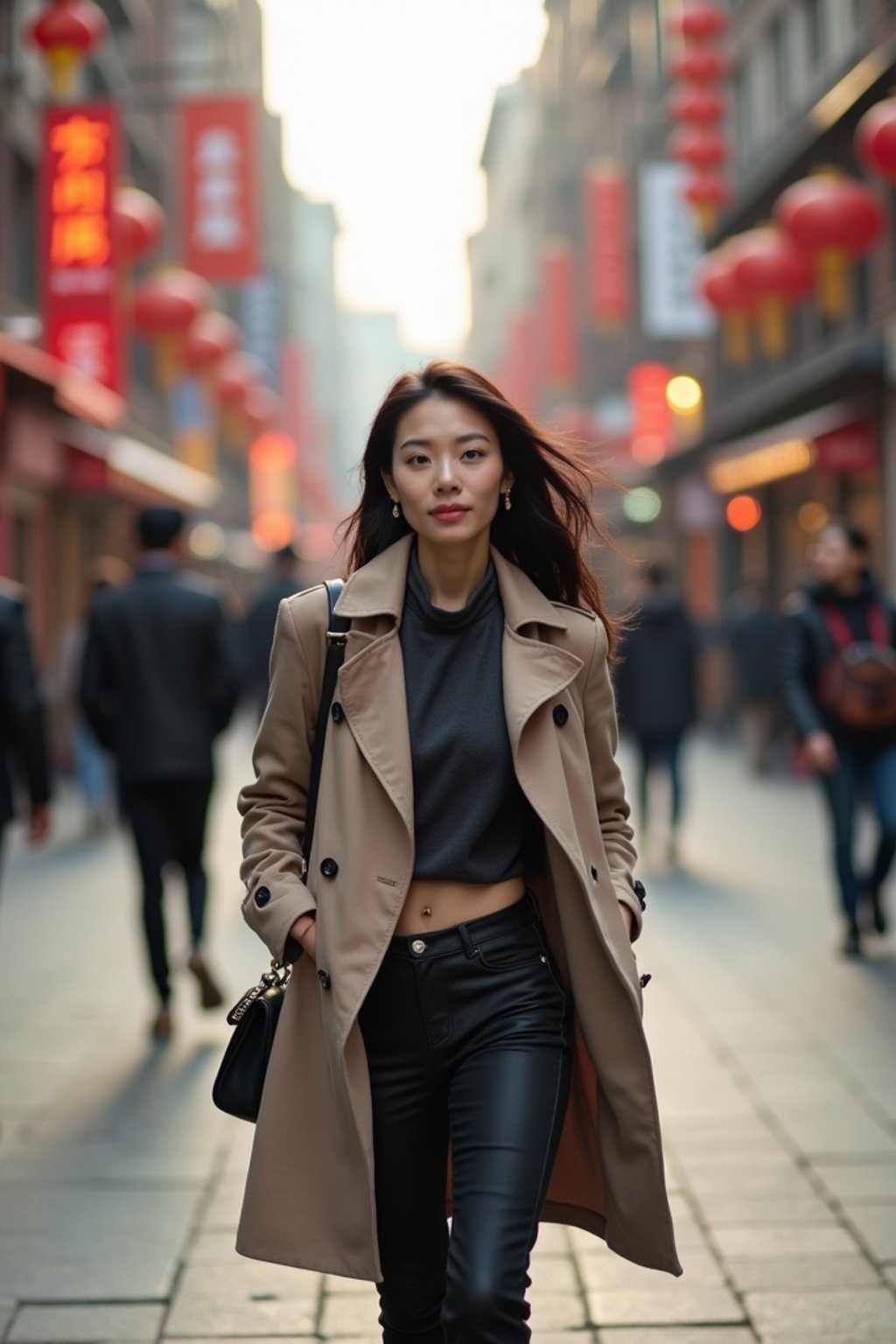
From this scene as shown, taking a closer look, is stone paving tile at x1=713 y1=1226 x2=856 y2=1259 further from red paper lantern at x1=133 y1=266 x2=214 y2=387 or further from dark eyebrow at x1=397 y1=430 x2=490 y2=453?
red paper lantern at x1=133 y1=266 x2=214 y2=387

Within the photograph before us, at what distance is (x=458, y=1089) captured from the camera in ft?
9.49

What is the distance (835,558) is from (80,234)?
1158 centimetres

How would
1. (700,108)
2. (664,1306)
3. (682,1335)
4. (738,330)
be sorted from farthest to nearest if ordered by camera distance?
1. (700,108)
2. (738,330)
3. (664,1306)
4. (682,1335)

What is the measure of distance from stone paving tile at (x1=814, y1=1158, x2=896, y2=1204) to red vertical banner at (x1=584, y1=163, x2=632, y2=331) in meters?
32.4

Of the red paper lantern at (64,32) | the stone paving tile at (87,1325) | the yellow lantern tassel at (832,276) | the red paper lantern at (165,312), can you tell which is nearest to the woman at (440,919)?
the stone paving tile at (87,1325)

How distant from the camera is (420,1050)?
292 cm

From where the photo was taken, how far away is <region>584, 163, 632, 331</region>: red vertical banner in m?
36.4

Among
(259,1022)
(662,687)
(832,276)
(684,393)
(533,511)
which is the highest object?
(684,393)

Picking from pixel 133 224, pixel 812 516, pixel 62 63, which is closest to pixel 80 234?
pixel 133 224

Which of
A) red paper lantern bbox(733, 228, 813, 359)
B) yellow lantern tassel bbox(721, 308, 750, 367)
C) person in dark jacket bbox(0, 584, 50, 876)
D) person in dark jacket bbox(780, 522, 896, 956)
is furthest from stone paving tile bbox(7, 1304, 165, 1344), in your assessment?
yellow lantern tassel bbox(721, 308, 750, 367)

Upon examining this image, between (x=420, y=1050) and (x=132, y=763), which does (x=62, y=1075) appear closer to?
(x=132, y=763)

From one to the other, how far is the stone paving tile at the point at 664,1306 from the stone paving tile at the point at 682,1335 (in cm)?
4

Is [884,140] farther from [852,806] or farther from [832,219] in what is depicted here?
[852,806]

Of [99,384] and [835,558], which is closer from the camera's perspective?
[835,558]
